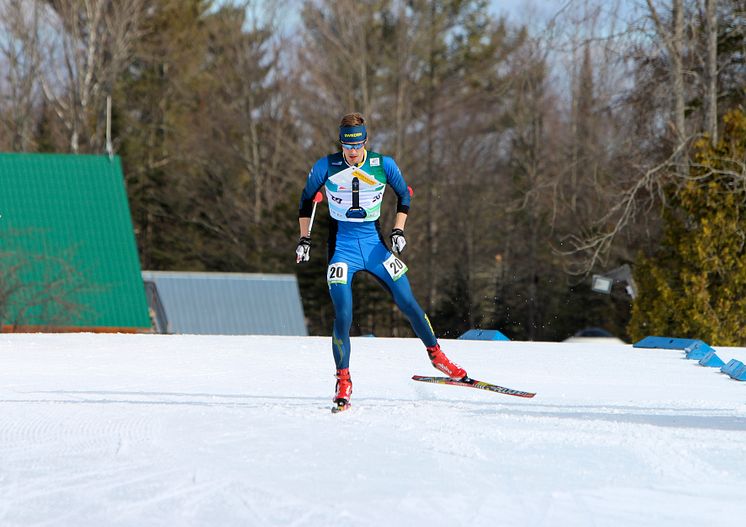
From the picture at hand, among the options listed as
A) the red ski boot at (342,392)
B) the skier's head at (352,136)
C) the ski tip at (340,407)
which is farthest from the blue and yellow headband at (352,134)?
the ski tip at (340,407)

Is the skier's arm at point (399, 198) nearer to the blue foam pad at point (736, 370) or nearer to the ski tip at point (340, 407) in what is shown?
the ski tip at point (340, 407)

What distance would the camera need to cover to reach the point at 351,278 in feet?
21.3

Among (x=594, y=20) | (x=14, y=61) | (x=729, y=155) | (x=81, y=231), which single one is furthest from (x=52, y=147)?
(x=729, y=155)

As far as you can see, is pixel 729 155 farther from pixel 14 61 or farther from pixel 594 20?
pixel 14 61

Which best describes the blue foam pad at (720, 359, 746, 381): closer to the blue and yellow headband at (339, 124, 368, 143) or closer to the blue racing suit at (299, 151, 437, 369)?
the blue racing suit at (299, 151, 437, 369)

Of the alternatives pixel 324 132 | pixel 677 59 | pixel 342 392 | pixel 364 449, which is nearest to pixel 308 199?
pixel 342 392

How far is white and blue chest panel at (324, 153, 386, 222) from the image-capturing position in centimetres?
644

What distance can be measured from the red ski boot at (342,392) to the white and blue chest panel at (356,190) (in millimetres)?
964

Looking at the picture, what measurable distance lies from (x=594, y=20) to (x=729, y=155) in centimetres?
346

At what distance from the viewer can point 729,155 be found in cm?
1667

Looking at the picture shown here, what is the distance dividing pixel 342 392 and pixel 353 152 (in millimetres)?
1425

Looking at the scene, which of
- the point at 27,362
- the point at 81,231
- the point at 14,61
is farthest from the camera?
the point at 14,61

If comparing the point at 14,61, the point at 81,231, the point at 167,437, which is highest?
the point at 14,61

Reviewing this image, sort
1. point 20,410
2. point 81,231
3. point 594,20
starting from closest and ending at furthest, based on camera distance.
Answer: point 20,410
point 594,20
point 81,231
